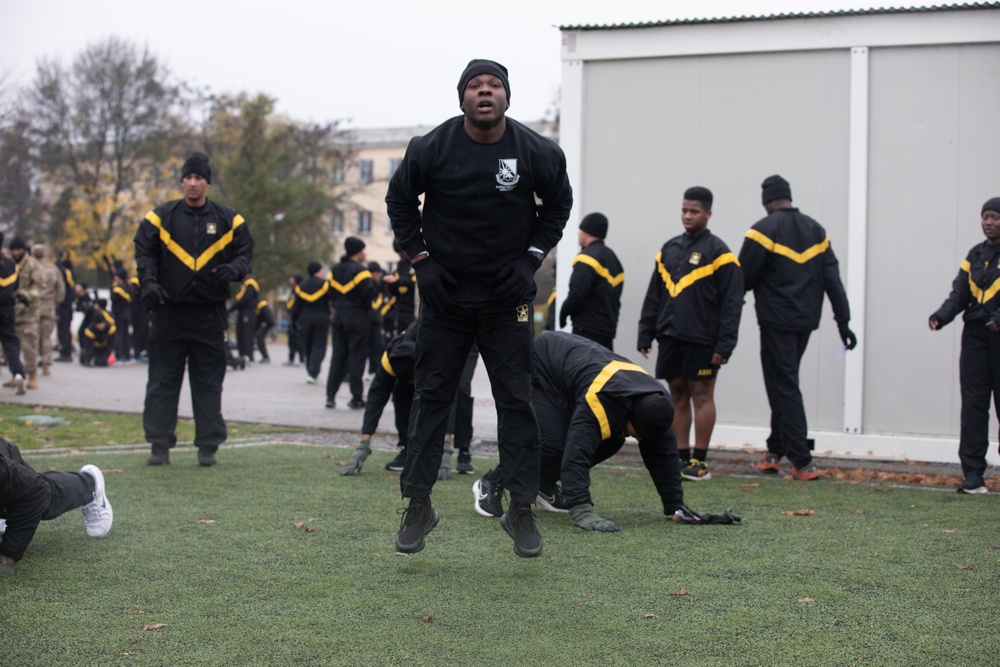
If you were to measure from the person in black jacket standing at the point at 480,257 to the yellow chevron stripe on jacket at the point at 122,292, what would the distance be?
66.3ft

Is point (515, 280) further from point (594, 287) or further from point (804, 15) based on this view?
point (804, 15)

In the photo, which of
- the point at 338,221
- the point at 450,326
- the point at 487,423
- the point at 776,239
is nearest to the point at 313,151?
the point at 338,221

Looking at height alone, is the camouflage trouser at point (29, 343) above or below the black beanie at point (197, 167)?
below

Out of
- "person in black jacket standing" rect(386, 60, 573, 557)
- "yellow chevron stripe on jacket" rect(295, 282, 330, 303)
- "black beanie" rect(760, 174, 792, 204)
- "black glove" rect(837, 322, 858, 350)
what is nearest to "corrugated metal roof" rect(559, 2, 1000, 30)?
"black beanie" rect(760, 174, 792, 204)

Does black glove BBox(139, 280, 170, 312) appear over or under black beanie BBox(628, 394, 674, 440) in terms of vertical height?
over

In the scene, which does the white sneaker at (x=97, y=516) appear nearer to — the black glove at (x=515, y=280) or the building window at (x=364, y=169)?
the black glove at (x=515, y=280)

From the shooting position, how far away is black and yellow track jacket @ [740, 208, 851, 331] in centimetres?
873

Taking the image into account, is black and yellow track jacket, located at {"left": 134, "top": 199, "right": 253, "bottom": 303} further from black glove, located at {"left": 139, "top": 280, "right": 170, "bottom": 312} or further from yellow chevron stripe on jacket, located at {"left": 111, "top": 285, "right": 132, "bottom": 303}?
yellow chevron stripe on jacket, located at {"left": 111, "top": 285, "right": 132, "bottom": 303}

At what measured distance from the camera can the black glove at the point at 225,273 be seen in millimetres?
8289

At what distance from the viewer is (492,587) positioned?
15.2ft

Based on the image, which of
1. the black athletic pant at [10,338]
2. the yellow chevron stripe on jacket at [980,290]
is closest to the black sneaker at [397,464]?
the yellow chevron stripe on jacket at [980,290]

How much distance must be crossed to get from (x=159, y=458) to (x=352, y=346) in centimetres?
605

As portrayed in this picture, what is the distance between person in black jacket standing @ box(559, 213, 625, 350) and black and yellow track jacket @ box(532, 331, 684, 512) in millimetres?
3141

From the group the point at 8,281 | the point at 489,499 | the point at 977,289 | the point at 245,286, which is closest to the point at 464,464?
the point at 489,499
